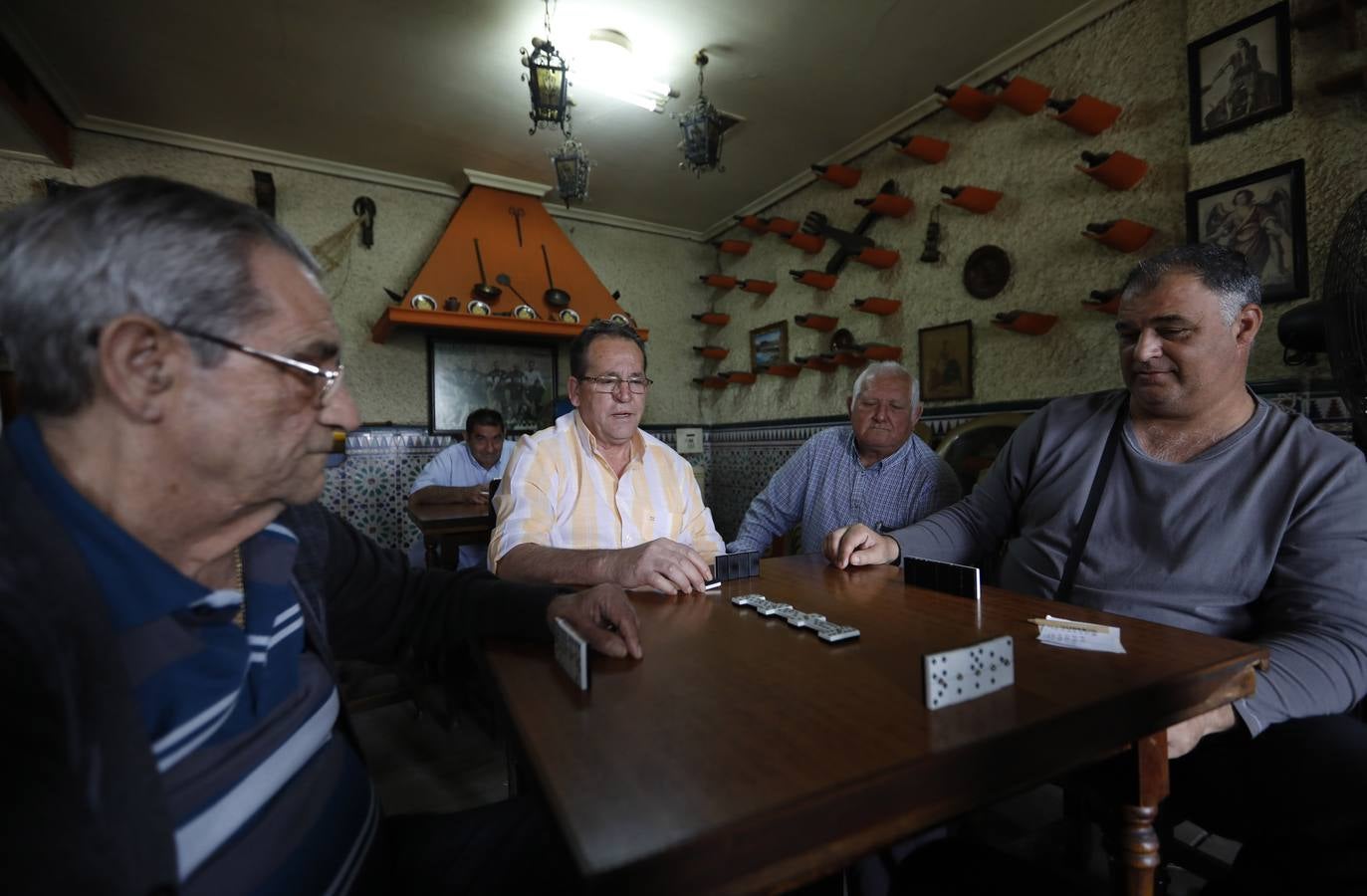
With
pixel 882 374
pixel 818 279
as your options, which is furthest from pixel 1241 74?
pixel 818 279

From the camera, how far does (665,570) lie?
1348 millimetres

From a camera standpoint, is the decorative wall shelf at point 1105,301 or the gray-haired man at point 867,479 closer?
the gray-haired man at point 867,479

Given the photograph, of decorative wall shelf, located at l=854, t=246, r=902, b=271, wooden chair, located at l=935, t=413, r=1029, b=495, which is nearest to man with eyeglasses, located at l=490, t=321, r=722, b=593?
wooden chair, located at l=935, t=413, r=1029, b=495

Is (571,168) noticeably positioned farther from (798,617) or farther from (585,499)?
(798,617)

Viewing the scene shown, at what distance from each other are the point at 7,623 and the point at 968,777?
0.97 meters

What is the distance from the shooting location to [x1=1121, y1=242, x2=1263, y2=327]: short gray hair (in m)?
1.52

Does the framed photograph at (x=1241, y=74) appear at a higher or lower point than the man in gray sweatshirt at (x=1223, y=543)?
higher

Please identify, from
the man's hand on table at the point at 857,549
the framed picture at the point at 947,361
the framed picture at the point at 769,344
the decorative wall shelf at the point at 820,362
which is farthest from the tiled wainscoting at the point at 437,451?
the man's hand on table at the point at 857,549

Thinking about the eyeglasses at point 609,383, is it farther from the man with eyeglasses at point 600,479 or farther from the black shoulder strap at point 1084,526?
the black shoulder strap at point 1084,526

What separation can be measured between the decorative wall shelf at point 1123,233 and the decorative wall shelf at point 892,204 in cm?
138

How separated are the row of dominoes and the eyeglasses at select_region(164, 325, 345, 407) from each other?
0.85 metres

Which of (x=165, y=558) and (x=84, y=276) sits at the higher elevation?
(x=84, y=276)

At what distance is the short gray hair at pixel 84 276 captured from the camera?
2.22 ft

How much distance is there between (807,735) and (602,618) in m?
0.48
